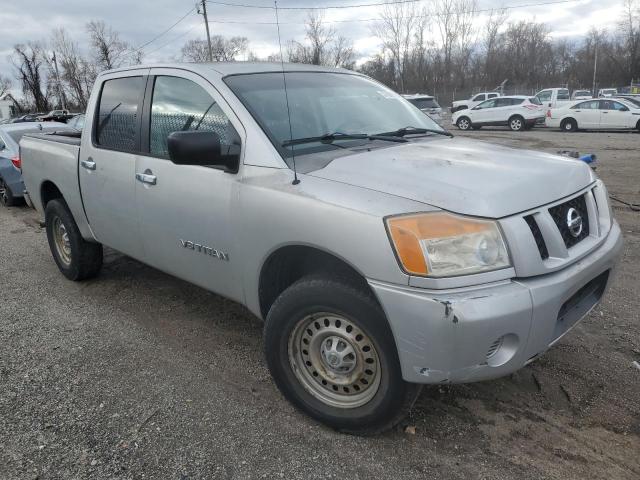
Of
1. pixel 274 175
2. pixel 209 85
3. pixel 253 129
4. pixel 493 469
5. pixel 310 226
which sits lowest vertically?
pixel 493 469

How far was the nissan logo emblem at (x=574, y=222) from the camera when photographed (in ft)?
8.16

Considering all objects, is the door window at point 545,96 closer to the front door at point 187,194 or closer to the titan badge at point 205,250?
the front door at point 187,194

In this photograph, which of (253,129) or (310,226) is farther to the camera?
(253,129)

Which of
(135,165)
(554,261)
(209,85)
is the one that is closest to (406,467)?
(554,261)

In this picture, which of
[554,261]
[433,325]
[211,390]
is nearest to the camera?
[433,325]

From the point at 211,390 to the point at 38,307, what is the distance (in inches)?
89.8

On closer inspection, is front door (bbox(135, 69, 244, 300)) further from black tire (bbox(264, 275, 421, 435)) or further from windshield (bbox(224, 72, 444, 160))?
black tire (bbox(264, 275, 421, 435))

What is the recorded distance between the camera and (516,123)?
24.1 metres

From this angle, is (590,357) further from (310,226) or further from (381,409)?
(310,226)

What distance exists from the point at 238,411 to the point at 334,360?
71 centimetres

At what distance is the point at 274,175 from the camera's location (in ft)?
8.89

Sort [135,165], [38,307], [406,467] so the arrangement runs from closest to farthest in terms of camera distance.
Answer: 1. [406,467]
2. [135,165]
3. [38,307]

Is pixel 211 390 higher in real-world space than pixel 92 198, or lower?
lower

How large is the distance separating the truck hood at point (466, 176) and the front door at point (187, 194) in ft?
2.40
